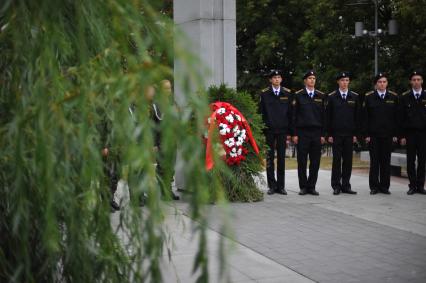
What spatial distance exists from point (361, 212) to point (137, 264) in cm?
656

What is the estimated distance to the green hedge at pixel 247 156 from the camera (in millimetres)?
9219

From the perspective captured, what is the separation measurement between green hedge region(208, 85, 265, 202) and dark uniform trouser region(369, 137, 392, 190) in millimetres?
2152

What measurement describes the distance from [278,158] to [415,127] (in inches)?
92.3

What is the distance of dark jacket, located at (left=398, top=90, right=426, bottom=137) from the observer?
1032cm

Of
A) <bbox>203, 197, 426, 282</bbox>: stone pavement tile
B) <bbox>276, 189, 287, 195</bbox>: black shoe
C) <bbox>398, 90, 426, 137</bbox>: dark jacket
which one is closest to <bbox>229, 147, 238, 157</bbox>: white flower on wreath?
<bbox>203, 197, 426, 282</bbox>: stone pavement tile

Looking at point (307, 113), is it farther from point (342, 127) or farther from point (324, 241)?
point (324, 241)

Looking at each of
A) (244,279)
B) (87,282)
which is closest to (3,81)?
(87,282)

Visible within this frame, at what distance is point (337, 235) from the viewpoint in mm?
6871

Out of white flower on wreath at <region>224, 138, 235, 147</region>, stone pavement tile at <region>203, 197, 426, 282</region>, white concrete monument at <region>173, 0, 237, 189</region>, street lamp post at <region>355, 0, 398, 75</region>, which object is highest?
street lamp post at <region>355, 0, 398, 75</region>

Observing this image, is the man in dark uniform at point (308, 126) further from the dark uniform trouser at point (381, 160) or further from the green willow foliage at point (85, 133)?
the green willow foliage at point (85, 133)

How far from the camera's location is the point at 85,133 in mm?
1791

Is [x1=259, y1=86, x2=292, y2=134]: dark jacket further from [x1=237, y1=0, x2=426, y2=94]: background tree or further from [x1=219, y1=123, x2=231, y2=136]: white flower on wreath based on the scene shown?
[x1=237, y1=0, x2=426, y2=94]: background tree

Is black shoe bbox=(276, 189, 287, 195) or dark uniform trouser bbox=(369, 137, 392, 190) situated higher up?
dark uniform trouser bbox=(369, 137, 392, 190)

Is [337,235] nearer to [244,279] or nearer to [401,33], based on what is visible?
[244,279]
